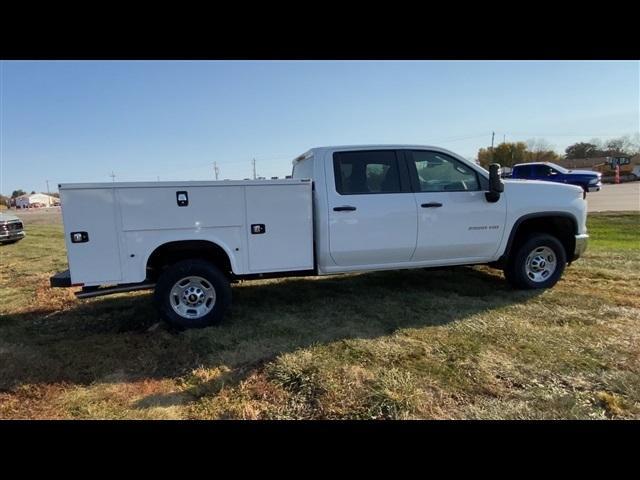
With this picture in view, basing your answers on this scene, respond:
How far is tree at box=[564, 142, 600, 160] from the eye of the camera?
73.2 metres

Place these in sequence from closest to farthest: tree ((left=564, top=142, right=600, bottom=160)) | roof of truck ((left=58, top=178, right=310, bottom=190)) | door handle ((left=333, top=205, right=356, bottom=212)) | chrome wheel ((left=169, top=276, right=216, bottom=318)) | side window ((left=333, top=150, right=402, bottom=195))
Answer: roof of truck ((left=58, top=178, right=310, bottom=190)) → chrome wheel ((left=169, top=276, right=216, bottom=318)) → door handle ((left=333, top=205, right=356, bottom=212)) → side window ((left=333, top=150, right=402, bottom=195)) → tree ((left=564, top=142, right=600, bottom=160))

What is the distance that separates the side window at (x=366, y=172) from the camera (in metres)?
4.50

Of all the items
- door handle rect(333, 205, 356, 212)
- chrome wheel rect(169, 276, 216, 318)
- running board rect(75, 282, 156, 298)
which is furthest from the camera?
door handle rect(333, 205, 356, 212)

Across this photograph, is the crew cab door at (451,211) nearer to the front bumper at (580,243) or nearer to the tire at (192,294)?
the front bumper at (580,243)

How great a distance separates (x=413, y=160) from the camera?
15.4 ft

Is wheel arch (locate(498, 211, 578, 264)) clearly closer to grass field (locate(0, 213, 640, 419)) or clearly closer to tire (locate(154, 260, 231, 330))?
grass field (locate(0, 213, 640, 419))

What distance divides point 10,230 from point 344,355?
12.1 meters

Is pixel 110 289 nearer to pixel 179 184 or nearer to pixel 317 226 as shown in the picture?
pixel 179 184

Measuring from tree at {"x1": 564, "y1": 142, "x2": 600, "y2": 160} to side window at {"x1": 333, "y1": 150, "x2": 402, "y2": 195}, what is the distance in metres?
84.2

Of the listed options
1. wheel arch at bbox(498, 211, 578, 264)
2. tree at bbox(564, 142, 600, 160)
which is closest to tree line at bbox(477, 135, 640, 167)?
tree at bbox(564, 142, 600, 160)

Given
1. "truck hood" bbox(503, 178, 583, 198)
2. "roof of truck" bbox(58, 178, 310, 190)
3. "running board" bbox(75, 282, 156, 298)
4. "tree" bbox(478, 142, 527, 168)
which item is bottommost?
"running board" bbox(75, 282, 156, 298)

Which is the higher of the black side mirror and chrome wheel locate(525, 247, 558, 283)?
the black side mirror
